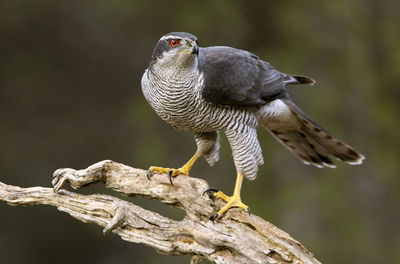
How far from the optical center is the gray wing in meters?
4.86

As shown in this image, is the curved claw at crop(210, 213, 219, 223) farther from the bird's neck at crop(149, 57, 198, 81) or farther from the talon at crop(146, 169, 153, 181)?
the bird's neck at crop(149, 57, 198, 81)

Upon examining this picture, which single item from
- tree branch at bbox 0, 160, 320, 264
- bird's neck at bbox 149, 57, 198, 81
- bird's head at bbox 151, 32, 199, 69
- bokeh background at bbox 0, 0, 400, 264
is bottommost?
tree branch at bbox 0, 160, 320, 264

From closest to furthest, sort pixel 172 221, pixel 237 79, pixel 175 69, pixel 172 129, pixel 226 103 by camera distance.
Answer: pixel 172 221 < pixel 175 69 < pixel 226 103 < pixel 237 79 < pixel 172 129

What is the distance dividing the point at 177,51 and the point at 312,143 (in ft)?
6.92

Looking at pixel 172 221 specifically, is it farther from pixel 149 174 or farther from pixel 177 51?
pixel 177 51

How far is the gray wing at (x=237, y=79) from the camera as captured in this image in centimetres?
486

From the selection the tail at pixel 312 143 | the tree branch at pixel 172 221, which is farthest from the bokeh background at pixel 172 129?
the tree branch at pixel 172 221

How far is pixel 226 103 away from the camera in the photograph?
193 inches

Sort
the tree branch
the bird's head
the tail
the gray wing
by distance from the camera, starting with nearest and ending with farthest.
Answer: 1. the tree branch
2. the bird's head
3. the gray wing
4. the tail

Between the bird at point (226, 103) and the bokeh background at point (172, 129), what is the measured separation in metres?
4.01

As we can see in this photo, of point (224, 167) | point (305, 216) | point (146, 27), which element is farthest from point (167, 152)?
point (305, 216)

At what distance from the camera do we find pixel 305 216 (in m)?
10.4

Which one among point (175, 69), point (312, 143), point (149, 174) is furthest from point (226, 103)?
point (312, 143)

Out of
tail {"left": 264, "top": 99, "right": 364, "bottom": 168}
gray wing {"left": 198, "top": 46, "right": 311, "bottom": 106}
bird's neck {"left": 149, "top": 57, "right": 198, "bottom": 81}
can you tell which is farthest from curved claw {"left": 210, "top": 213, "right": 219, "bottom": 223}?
tail {"left": 264, "top": 99, "right": 364, "bottom": 168}
